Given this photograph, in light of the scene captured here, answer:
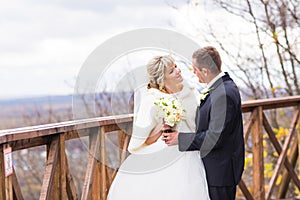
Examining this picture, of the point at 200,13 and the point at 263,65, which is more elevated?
the point at 200,13

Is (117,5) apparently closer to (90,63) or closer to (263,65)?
(263,65)

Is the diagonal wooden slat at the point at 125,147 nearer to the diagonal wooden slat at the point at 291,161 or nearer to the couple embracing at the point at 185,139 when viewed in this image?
the couple embracing at the point at 185,139

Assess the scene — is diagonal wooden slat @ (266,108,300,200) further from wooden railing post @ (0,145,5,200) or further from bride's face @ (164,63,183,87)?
wooden railing post @ (0,145,5,200)

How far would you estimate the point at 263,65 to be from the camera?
766 cm

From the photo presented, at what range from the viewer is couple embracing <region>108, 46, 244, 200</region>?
3105 mm

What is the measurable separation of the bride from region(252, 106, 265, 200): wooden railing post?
4.96 feet

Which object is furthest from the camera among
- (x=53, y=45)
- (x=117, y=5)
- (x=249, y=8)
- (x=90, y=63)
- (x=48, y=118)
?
(x=53, y=45)

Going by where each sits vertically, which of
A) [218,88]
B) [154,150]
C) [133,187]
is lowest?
[133,187]

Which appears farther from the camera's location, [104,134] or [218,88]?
[104,134]

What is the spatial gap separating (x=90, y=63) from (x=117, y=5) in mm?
6626

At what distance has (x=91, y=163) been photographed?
3.42 meters

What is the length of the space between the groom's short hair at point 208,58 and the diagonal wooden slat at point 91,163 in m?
0.79

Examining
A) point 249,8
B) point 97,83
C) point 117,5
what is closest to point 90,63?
point 97,83

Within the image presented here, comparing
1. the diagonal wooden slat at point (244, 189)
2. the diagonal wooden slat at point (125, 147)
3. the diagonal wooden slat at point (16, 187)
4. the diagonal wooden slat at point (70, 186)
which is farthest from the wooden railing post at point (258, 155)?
the diagonal wooden slat at point (16, 187)
